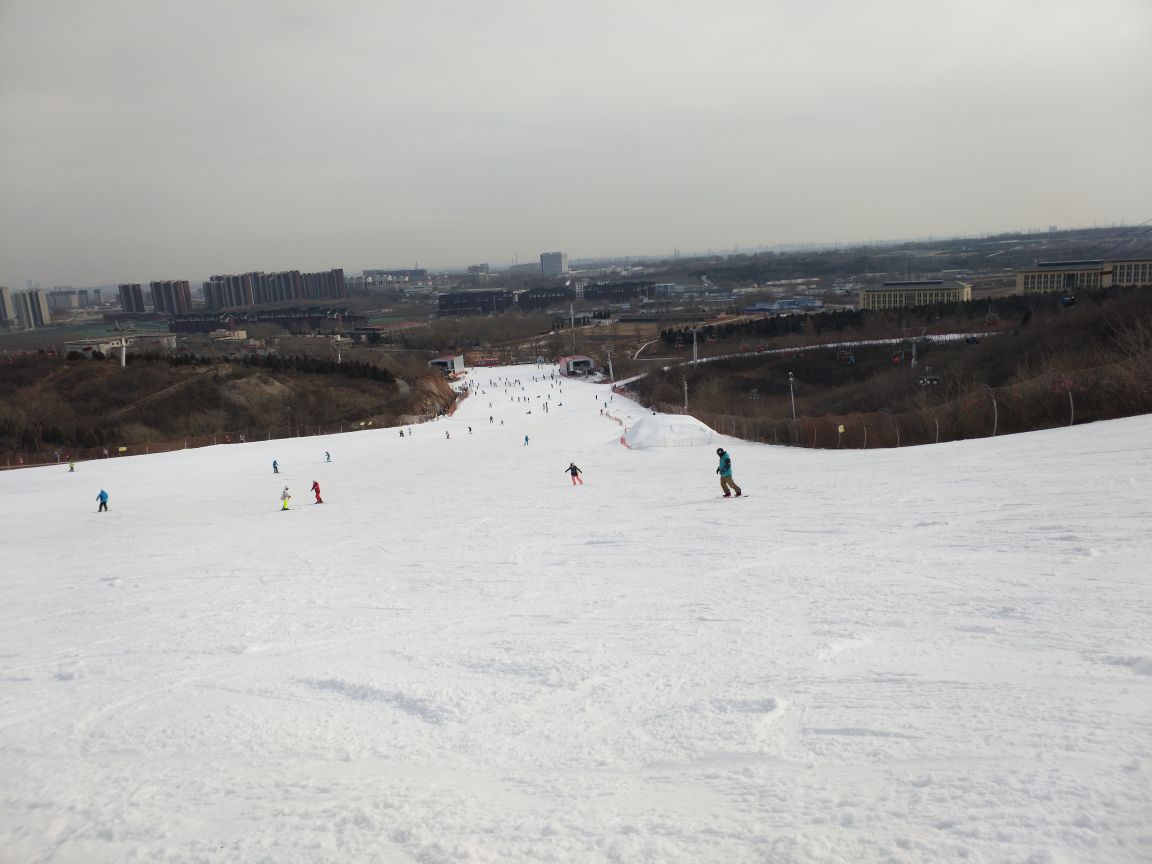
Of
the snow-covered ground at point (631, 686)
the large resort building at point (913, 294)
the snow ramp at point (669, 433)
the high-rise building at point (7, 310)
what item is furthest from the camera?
the high-rise building at point (7, 310)

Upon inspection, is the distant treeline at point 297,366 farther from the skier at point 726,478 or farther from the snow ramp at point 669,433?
the skier at point 726,478

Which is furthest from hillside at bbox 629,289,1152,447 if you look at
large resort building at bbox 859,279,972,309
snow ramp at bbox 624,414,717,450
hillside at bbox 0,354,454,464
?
large resort building at bbox 859,279,972,309

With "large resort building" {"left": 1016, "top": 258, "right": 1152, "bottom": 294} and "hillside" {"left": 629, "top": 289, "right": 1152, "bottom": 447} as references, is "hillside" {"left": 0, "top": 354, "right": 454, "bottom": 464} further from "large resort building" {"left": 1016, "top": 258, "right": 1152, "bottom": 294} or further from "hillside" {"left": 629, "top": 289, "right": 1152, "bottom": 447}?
"large resort building" {"left": 1016, "top": 258, "right": 1152, "bottom": 294}

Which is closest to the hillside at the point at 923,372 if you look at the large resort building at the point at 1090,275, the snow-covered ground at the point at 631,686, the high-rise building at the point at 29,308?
the snow-covered ground at the point at 631,686

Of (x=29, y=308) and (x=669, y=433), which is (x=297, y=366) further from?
(x=29, y=308)

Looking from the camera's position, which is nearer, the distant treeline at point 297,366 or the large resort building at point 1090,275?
the distant treeline at point 297,366

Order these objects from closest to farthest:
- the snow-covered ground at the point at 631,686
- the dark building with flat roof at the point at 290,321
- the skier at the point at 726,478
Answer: the snow-covered ground at the point at 631,686, the skier at the point at 726,478, the dark building with flat roof at the point at 290,321

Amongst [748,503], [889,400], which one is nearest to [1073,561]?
[748,503]
